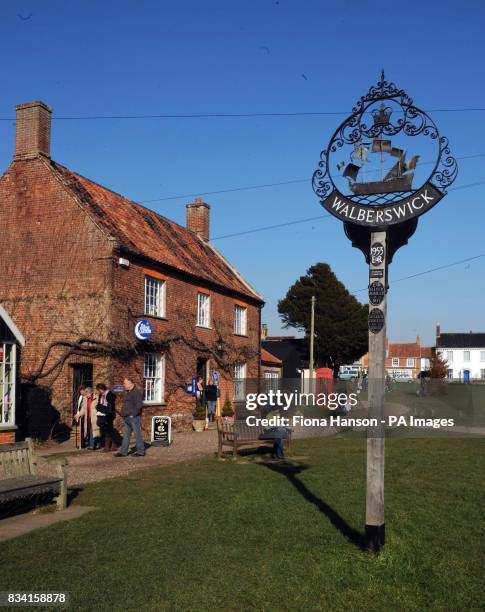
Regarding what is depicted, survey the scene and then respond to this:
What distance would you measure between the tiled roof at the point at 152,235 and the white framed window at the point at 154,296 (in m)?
0.77

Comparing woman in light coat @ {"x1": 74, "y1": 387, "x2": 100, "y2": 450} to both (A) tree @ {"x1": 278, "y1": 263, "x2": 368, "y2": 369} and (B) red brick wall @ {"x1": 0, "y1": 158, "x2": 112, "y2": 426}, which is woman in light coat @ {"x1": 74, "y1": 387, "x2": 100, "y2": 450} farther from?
(A) tree @ {"x1": 278, "y1": 263, "x2": 368, "y2": 369}

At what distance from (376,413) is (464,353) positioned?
338 ft

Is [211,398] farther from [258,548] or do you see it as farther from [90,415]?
[258,548]

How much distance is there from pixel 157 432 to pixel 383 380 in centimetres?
1323

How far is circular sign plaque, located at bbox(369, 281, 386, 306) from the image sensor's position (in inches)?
271

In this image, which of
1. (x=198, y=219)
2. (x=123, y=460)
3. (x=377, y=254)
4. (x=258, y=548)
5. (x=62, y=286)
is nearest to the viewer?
(x=377, y=254)

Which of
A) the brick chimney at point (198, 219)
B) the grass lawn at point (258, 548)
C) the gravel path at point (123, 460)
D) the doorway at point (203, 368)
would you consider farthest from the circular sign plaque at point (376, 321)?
the brick chimney at point (198, 219)

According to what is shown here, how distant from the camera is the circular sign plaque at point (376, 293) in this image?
6.88 meters

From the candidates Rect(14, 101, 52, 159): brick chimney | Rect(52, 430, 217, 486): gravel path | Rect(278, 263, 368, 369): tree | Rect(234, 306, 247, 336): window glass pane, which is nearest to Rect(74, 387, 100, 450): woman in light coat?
Rect(52, 430, 217, 486): gravel path

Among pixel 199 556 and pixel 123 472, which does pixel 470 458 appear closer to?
pixel 123 472

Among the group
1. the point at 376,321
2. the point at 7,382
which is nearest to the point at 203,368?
the point at 7,382

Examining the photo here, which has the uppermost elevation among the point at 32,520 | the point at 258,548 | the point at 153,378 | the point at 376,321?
the point at 376,321

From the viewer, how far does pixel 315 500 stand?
32.4ft

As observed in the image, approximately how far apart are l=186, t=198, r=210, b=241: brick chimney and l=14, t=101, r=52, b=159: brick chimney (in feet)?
37.0
